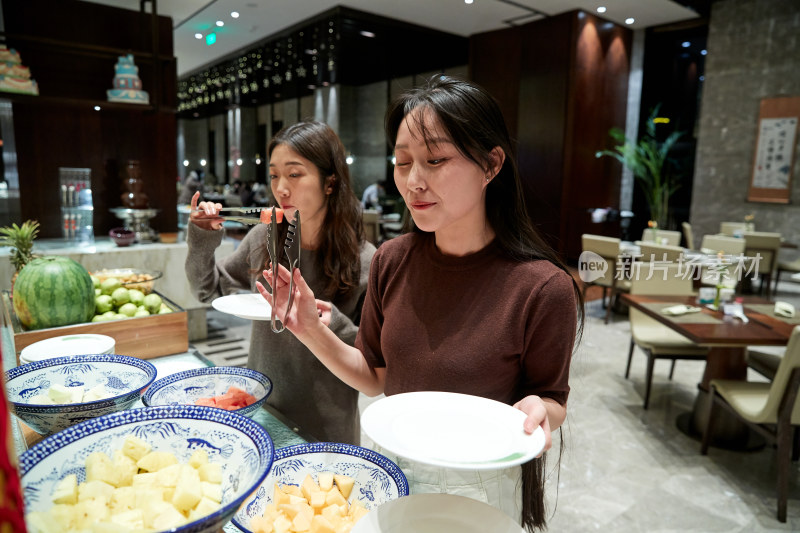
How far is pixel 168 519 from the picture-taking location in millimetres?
566

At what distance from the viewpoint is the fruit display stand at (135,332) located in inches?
55.5

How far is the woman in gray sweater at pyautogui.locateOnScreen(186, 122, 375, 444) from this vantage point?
149 centimetres

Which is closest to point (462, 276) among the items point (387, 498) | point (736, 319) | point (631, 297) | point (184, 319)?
point (387, 498)

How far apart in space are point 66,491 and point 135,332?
994 millimetres

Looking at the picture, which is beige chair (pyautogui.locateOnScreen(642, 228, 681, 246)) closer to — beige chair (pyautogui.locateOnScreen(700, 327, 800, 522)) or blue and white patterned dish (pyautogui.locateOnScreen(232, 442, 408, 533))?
beige chair (pyautogui.locateOnScreen(700, 327, 800, 522))

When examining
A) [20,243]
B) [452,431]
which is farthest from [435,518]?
[20,243]

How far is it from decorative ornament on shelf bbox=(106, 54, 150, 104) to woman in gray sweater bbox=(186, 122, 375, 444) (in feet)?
10.2

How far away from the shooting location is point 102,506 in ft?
1.97

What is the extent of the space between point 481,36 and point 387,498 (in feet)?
30.6

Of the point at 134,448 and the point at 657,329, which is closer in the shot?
the point at 134,448

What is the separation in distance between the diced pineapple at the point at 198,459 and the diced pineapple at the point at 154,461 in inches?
1.3

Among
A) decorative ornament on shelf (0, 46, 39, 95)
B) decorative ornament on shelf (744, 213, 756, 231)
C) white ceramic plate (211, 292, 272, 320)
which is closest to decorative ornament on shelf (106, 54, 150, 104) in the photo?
decorative ornament on shelf (0, 46, 39, 95)

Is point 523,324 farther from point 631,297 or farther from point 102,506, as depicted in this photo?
point 631,297

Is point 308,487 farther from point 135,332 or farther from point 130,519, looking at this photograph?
point 135,332
